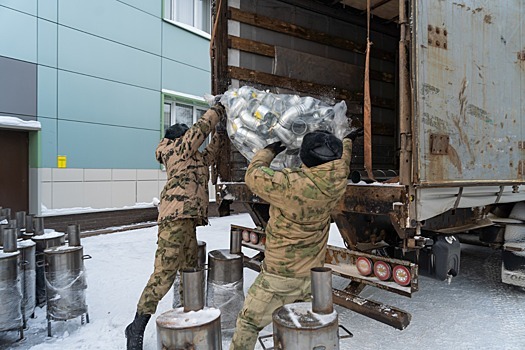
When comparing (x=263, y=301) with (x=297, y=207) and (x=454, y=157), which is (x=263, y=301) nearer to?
(x=297, y=207)

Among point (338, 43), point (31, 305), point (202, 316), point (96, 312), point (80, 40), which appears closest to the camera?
point (202, 316)

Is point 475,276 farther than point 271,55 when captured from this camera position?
Yes

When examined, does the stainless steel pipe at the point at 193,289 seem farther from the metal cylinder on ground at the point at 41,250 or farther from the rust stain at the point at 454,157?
the metal cylinder on ground at the point at 41,250

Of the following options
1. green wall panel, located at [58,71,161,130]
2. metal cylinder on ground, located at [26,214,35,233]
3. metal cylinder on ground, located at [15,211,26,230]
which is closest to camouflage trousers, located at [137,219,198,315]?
metal cylinder on ground, located at [26,214,35,233]

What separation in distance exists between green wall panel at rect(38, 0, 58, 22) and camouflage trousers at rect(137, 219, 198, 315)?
18.9ft

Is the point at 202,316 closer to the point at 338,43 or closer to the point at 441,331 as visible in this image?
the point at 441,331

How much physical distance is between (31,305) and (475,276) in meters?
4.77

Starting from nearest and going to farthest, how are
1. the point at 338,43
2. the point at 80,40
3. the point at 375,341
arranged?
the point at 375,341, the point at 338,43, the point at 80,40

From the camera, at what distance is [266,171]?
93.8 inches

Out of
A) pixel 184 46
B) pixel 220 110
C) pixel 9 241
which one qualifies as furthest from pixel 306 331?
pixel 184 46

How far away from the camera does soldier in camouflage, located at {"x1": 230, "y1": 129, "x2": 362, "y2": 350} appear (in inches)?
90.2

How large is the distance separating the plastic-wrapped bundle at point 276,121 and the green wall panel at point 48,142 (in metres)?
5.02

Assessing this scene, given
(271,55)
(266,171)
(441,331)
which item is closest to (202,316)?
(266,171)

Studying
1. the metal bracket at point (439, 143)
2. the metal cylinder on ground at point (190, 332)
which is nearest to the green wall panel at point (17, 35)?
the metal cylinder on ground at point (190, 332)
